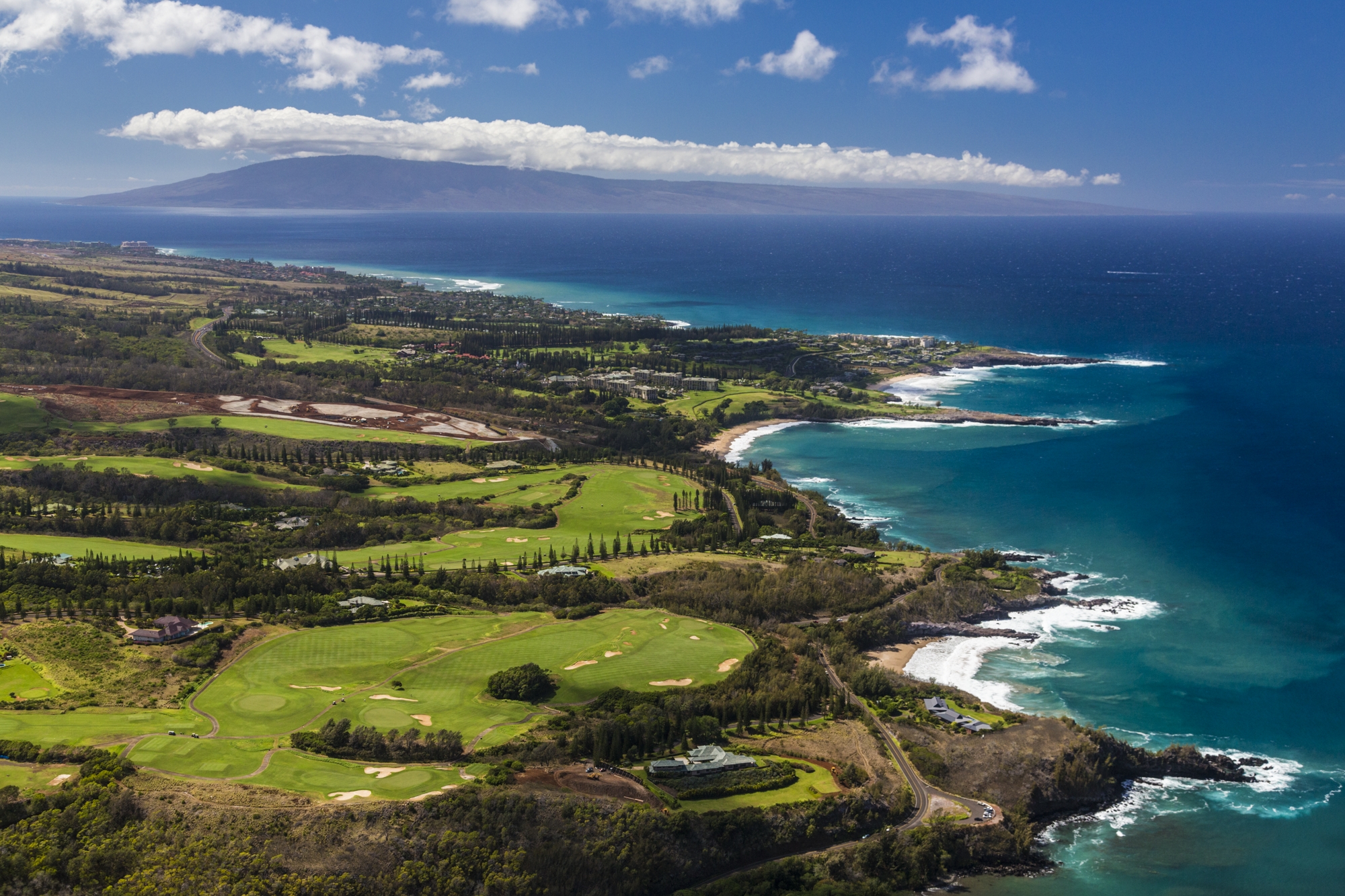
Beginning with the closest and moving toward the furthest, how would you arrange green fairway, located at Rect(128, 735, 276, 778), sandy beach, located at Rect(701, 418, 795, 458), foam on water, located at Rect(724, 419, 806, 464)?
green fairway, located at Rect(128, 735, 276, 778), foam on water, located at Rect(724, 419, 806, 464), sandy beach, located at Rect(701, 418, 795, 458)

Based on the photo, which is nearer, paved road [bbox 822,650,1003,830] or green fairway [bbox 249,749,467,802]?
green fairway [bbox 249,749,467,802]

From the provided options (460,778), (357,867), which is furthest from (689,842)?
(357,867)

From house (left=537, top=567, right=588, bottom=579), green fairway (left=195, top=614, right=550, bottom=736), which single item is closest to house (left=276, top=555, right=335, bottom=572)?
green fairway (left=195, top=614, right=550, bottom=736)

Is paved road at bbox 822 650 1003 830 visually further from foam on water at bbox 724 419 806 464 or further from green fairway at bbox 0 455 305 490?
green fairway at bbox 0 455 305 490

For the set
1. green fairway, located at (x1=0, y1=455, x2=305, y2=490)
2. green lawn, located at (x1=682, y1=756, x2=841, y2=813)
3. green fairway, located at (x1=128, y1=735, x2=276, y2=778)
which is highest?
green fairway, located at (x1=0, y1=455, x2=305, y2=490)

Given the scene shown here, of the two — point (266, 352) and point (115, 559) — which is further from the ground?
point (266, 352)

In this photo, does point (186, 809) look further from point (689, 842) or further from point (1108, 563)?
point (1108, 563)
